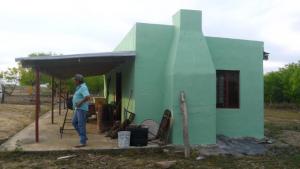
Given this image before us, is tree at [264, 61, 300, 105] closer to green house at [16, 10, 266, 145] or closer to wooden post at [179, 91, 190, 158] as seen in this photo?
green house at [16, 10, 266, 145]

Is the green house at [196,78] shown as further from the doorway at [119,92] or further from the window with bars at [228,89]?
the doorway at [119,92]

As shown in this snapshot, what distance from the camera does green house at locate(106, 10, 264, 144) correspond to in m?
8.96

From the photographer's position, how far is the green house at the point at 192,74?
8.93m

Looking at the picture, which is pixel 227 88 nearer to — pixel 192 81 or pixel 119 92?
pixel 192 81

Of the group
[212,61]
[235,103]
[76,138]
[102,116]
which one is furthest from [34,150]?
[235,103]

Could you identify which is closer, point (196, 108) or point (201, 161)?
point (201, 161)

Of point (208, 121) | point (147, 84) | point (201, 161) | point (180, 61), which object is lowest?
point (201, 161)

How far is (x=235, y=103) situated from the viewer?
33.6 feet

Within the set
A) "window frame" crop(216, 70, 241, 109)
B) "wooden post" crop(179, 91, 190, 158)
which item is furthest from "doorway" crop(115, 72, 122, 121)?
"wooden post" crop(179, 91, 190, 158)

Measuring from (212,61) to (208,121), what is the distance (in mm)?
1710

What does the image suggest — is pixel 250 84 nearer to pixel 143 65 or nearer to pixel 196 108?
pixel 196 108

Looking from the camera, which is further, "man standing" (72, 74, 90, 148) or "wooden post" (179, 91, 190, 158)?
"man standing" (72, 74, 90, 148)

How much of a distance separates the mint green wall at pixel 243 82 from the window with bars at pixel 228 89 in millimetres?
121

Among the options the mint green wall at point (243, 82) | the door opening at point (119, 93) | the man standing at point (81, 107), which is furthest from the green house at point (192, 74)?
the door opening at point (119, 93)
